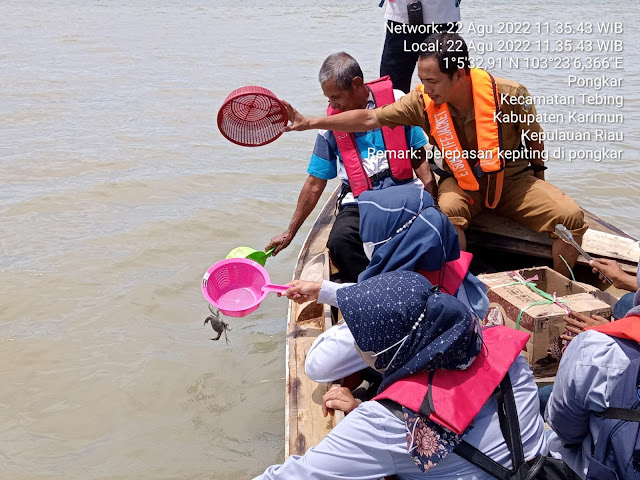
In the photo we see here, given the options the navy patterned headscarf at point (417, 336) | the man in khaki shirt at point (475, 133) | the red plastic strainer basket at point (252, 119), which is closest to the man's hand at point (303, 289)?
the navy patterned headscarf at point (417, 336)

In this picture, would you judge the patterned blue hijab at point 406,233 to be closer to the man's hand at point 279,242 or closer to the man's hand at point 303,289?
the man's hand at point 303,289

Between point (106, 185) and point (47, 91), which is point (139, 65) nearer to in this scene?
point (47, 91)

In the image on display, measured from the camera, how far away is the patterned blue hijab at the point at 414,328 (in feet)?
5.71

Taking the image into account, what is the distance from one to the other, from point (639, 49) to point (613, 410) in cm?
1256

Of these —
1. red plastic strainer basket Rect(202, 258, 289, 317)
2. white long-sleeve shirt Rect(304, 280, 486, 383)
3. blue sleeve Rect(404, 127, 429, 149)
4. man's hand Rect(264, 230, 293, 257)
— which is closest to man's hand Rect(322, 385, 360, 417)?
white long-sleeve shirt Rect(304, 280, 486, 383)

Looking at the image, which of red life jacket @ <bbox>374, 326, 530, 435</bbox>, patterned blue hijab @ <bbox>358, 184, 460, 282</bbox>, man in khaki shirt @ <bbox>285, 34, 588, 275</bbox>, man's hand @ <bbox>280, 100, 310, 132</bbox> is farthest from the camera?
man in khaki shirt @ <bbox>285, 34, 588, 275</bbox>

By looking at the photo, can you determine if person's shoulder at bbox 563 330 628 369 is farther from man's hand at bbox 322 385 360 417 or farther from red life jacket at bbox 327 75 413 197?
red life jacket at bbox 327 75 413 197

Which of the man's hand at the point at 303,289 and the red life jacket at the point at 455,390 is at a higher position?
the red life jacket at the point at 455,390

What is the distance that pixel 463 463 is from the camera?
69.2 inches

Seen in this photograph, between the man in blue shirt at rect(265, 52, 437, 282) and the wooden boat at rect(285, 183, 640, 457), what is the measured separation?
17 centimetres

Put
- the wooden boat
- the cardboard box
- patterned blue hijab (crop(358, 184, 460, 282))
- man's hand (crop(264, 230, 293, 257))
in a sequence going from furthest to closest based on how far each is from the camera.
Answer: man's hand (crop(264, 230, 293, 257)) → the cardboard box → the wooden boat → patterned blue hijab (crop(358, 184, 460, 282))

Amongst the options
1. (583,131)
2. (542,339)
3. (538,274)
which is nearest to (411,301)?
(542,339)

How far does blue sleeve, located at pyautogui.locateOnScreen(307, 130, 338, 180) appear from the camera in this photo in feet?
12.8

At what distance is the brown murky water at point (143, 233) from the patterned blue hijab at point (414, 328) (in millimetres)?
1974
